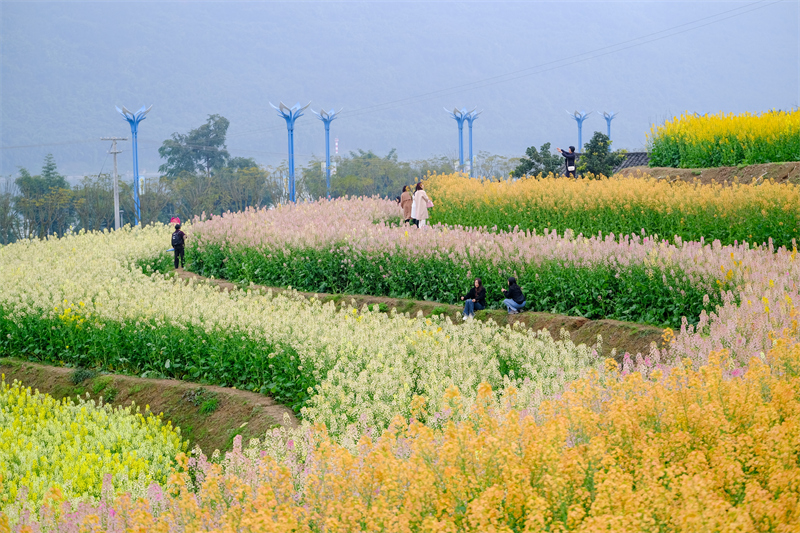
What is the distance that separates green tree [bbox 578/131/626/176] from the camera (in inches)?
1249

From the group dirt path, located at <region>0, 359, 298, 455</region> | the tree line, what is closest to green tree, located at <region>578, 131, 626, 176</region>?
the tree line

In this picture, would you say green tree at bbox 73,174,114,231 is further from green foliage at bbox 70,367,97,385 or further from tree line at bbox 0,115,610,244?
green foliage at bbox 70,367,97,385

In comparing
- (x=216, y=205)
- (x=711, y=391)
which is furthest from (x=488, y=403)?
(x=216, y=205)

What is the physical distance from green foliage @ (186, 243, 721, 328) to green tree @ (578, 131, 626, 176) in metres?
17.9

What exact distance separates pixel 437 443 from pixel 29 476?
4.94m

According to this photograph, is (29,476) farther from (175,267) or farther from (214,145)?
(214,145)

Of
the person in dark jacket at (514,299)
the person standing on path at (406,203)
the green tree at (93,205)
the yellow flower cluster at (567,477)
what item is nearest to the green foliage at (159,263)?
the person standing on path at (406,203)

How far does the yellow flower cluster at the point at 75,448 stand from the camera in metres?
7.40

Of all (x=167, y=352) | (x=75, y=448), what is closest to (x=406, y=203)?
(x=167, y=352)

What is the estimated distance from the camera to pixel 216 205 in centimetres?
6644

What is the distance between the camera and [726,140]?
2030cm

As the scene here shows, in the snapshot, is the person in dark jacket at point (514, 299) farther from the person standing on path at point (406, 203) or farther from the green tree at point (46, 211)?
the green tree at point (46, 211)

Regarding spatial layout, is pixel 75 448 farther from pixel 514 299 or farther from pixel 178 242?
pixel 178 242

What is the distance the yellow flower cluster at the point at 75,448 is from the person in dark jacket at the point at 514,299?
5487 mm
